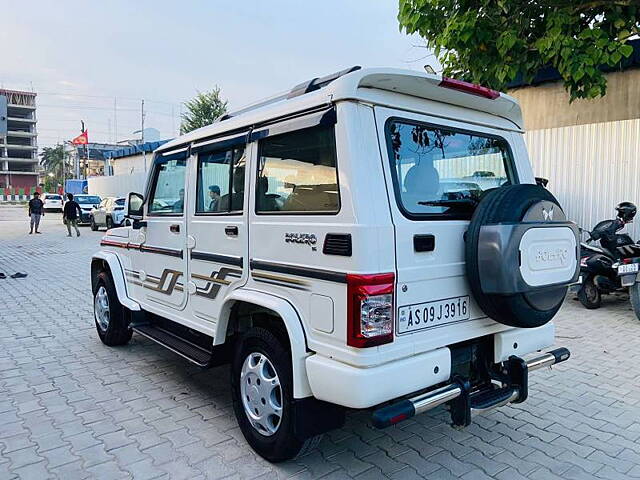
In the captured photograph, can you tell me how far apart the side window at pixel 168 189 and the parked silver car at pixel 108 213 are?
55.8 feet

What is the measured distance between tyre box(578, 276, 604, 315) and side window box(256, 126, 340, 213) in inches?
231

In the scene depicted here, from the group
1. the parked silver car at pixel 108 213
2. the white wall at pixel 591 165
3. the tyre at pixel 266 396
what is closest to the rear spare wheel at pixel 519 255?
the tyre at pixel 266 396

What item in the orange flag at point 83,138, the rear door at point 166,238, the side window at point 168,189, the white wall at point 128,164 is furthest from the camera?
the orange flag at point 83,138

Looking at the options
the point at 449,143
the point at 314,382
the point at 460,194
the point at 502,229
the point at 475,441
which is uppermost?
the point at 449,143

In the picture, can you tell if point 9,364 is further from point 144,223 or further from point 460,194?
point 460,194

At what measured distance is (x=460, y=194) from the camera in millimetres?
3125

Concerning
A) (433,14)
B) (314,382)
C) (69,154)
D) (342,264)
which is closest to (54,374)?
(314,382)

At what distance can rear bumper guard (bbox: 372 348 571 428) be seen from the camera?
8.09 feet

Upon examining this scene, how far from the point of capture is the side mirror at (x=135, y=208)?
4.70 metres

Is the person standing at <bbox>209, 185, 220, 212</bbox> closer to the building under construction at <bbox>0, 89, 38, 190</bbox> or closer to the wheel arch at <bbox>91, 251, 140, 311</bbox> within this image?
the wheel arch at <bbox>91, 251, 140, 311</bbox>

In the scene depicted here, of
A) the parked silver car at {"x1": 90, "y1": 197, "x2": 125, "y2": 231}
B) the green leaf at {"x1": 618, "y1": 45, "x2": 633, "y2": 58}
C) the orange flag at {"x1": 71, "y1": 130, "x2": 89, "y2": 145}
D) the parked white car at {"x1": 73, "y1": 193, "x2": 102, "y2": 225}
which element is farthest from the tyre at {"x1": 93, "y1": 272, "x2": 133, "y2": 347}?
the orange flag at {"x1": 71, "y1": 130, "x2": 89, "y2": 145}

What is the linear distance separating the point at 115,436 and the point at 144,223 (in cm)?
194

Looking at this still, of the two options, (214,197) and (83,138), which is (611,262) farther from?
(83,138)

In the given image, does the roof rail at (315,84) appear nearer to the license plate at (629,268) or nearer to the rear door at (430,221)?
the rear door at (430,221)
